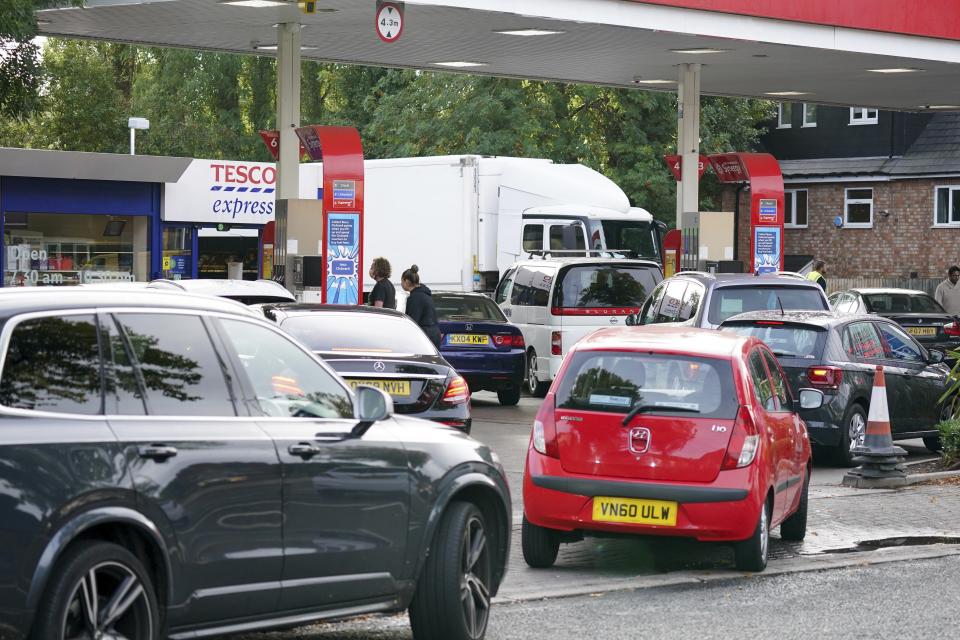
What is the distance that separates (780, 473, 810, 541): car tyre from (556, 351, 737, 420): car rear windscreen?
179 centimetres

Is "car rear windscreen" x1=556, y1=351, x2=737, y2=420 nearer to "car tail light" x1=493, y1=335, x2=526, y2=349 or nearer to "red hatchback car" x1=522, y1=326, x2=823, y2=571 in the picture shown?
"red hatchback car" x1=522, y1=326, x2=823, y2=571

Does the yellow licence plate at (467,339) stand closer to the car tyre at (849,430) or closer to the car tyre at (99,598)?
the car tyre at (849,430)

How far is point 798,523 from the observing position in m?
11.5

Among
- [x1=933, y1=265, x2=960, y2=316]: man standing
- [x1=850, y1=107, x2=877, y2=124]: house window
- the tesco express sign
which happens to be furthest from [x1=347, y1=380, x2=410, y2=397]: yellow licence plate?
[x1=850, y1=107, x2=877, y2=124]: house window

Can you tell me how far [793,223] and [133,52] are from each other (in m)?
28.9

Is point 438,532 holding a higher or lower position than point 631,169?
lower

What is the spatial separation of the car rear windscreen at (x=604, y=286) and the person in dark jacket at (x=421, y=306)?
4048mm

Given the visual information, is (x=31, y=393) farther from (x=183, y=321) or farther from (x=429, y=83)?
(x=429, y=83)

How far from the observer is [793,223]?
167 feet

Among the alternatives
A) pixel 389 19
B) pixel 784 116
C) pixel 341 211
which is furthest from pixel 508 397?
pixel 784 116

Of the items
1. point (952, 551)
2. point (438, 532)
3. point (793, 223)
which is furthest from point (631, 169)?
point (438, 532)

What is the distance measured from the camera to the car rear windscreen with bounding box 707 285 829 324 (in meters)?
17.2

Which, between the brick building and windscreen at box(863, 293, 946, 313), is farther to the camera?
the brick building

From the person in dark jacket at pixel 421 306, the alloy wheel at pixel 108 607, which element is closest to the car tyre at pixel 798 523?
the alloy wheel at pixel 108 607
